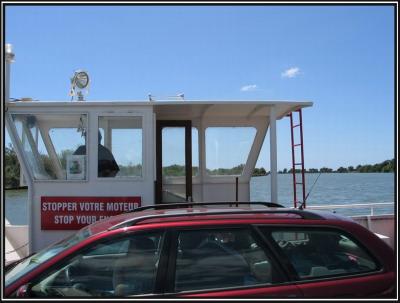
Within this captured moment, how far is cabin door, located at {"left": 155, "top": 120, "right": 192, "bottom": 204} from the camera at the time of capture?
8.35 meters

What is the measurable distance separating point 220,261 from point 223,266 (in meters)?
0.04

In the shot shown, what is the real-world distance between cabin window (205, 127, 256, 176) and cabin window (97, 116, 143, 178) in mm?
2285

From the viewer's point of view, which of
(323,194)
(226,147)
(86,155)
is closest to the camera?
(86,155)

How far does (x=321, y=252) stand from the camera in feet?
10.6

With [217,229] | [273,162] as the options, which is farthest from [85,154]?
[217,229]

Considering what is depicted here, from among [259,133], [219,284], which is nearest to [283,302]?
[219,284]

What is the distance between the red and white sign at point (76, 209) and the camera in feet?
21.2

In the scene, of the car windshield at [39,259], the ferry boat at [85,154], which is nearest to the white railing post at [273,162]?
the ferry boat at [85,154]

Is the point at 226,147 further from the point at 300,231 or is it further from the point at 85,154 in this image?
the point at 300,231

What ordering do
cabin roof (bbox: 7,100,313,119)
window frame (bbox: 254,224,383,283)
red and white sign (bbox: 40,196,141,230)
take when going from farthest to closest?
cabin roof (bbox: 7,100,313,119), red and white sign (bbox: 40,196,141,230), window frame (bbox: 254,224,383,283)

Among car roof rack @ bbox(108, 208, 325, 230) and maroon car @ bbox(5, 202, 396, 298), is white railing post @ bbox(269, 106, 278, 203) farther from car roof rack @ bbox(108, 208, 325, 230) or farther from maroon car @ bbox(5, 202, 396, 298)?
maroon car @ bbox(5, 202, 396, 298)

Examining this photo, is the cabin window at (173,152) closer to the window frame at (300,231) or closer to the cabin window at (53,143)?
the cabin window at (53,143)

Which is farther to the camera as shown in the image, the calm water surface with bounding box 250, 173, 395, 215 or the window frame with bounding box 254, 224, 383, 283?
the calm water surface with bounding box 250, 173, 395, 215

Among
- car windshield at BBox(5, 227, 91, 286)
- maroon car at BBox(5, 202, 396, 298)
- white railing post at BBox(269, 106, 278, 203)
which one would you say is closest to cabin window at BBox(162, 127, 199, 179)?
white railing post at BBox(269, 106, 278, 203)
